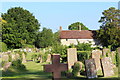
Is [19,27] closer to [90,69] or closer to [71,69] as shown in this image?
[71,69]

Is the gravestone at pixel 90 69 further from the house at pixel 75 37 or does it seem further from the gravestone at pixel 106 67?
the house at pixel 75 37

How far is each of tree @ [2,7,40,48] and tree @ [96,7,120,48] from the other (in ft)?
58.3

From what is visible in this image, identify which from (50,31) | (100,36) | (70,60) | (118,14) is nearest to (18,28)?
(50,31)

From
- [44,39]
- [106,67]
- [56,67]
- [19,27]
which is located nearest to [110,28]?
[44,39]

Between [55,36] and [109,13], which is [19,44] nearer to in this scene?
[55,36]

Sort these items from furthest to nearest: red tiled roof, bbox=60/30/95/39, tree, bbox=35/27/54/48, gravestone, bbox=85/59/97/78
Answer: red tiled roof, bbox=60/30/95/39 < tree, bbox=35/27/54/48 < gravestone, bbox=85/59/97/78

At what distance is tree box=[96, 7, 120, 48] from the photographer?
202ft

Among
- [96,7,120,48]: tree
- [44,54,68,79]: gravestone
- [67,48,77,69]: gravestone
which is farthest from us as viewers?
[96,7,120,48]: tree

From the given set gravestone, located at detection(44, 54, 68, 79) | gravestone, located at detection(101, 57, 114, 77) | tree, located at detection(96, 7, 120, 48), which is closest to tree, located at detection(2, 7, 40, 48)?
tree, located at detection(96, 7, 120, 48)

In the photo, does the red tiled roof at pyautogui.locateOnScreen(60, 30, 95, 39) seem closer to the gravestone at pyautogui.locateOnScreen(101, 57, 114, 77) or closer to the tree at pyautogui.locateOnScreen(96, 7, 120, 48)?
the tree at pyautogui.locateOnScreen(96, 7, 120, 48)

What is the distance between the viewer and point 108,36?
2472 inches

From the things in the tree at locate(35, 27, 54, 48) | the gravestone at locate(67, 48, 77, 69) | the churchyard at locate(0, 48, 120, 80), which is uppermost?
the tree at locate(35, 27, 54, 48)

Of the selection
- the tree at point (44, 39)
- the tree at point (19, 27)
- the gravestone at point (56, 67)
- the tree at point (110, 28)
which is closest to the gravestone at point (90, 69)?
the gravestone at point (56, 67)

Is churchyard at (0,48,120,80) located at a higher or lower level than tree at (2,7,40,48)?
lower
